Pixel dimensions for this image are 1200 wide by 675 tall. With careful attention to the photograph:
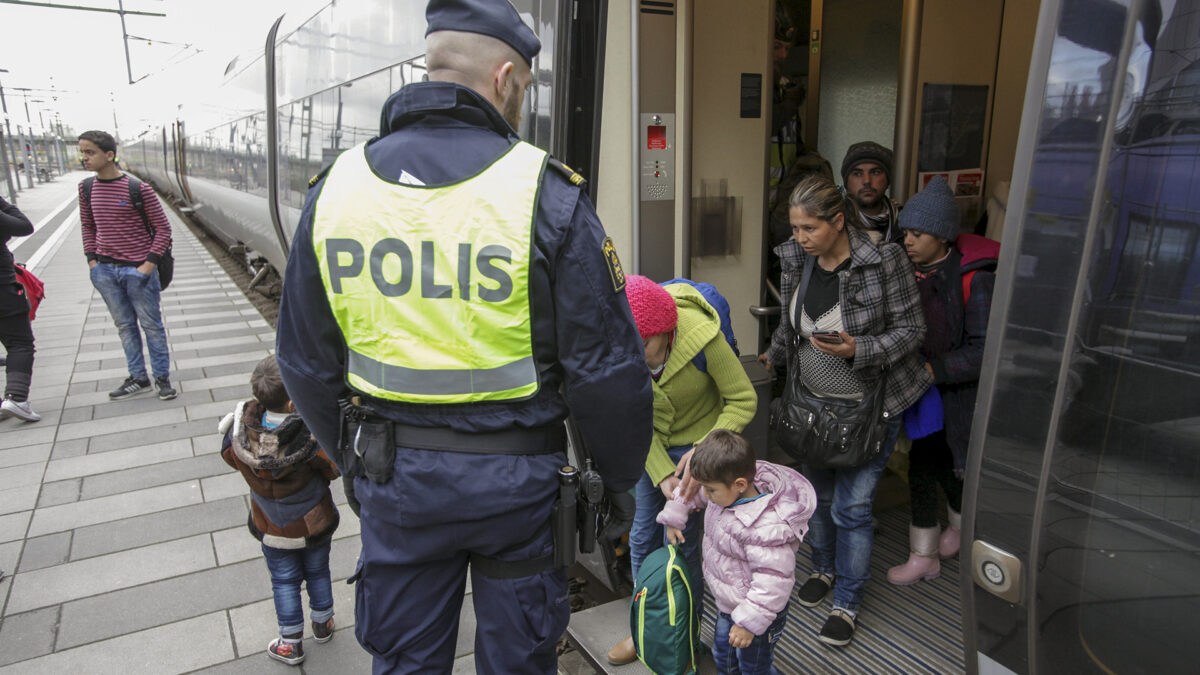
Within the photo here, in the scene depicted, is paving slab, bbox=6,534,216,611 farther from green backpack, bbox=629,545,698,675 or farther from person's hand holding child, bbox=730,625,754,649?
person's hand holding child, bbox=730,625,754,649

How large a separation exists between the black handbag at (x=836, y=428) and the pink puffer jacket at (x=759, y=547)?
380 mm

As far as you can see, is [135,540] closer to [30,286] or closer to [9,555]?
[9,555]

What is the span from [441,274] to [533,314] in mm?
206

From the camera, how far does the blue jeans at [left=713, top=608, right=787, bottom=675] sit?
7.66ft

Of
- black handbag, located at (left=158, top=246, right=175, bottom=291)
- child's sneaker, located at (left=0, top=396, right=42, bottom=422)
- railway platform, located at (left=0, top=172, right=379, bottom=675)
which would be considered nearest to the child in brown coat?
railway platform, located at (left=0, top=172, right=379, bottom=675)

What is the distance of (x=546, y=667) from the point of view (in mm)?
1922

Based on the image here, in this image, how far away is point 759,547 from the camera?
2238mm

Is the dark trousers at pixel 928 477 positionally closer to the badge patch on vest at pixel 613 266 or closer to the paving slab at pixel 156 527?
the badge patch on vest at pixel 613 266

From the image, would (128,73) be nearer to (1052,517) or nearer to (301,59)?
(301,59)

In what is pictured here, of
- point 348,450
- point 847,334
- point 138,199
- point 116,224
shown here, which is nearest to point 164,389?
point 116,224

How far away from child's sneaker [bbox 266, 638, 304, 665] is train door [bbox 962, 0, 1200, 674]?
7.87ft

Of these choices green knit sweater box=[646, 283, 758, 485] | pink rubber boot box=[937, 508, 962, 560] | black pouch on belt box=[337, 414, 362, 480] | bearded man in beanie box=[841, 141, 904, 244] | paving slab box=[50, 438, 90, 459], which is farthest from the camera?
paving slab box=[50, 438, 90, 459]

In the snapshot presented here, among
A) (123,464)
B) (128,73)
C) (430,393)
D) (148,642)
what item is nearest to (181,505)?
(123,464)

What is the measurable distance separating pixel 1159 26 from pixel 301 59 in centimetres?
701
